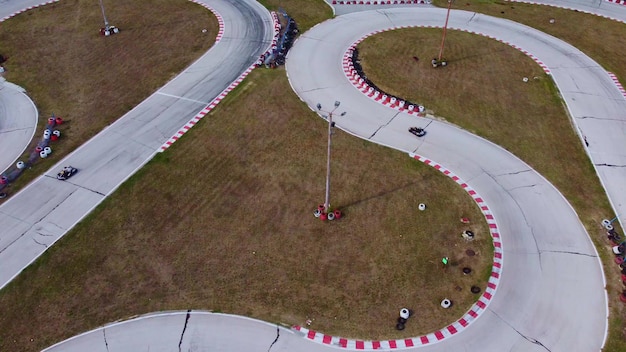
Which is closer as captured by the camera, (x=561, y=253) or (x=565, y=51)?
(x=561, y=253)

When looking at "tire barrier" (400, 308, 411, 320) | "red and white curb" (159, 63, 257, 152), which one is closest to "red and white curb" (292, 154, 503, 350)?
"tire barrier" (400, 308, 411, 320)

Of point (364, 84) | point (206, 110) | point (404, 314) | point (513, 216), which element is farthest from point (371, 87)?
point (404, 314)

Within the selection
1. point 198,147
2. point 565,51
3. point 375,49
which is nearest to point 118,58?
point 198,147

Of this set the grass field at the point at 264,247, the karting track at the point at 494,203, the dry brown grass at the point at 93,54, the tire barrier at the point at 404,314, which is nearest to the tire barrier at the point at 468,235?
the grass field at the point at 264,247

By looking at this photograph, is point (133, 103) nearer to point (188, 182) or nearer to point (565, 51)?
point (188, 182)

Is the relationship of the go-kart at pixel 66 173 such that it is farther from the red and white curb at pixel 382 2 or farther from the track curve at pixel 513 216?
the red and white curb at pixel 382 2

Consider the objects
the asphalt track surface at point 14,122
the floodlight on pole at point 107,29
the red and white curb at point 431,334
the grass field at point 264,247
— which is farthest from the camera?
the floodlight on pole at point 107,29

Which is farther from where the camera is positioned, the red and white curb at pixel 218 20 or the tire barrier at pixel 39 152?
the red and white curb at pixel 218 20

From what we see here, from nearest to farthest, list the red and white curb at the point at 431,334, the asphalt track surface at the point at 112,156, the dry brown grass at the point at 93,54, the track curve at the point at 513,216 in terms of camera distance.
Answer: the red and white curb at the point at 431,334 → the track curve at the point at 513,216 → the asphalt track surface at the point at 112,156 → the dry brown grass at the point at 93,54
